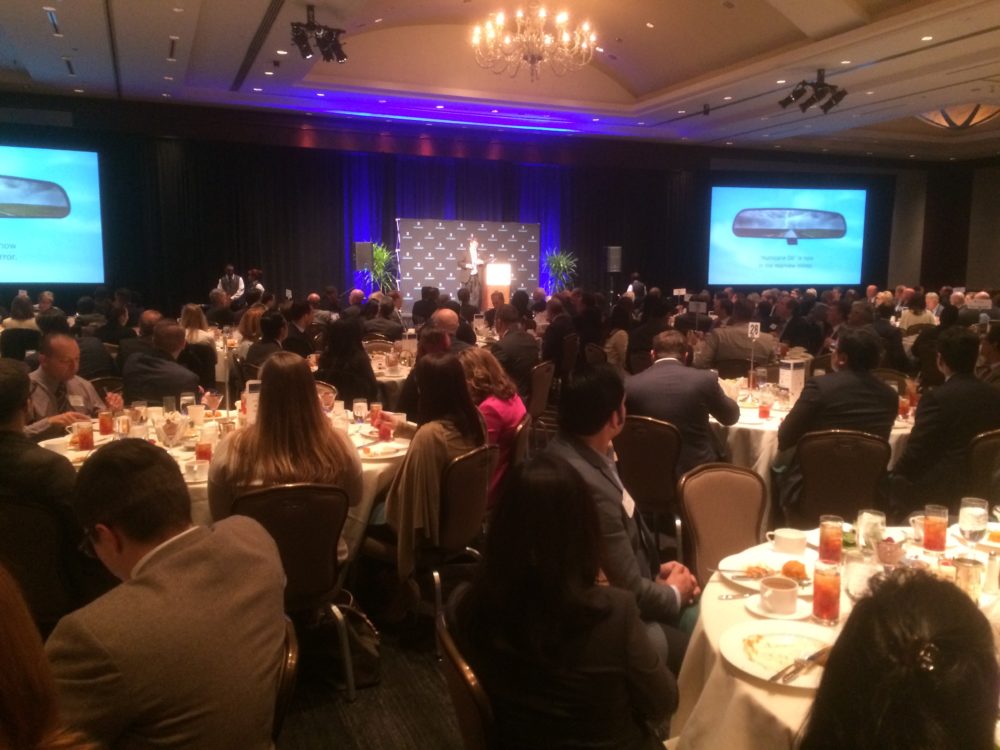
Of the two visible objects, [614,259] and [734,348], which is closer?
[734,348]

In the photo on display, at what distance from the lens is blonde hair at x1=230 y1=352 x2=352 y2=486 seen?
3256mm

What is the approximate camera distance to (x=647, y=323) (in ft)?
29.1

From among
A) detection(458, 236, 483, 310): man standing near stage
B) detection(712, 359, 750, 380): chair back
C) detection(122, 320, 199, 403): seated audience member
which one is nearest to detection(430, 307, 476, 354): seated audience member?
detection(122, 320, 199, 403): seated audience member

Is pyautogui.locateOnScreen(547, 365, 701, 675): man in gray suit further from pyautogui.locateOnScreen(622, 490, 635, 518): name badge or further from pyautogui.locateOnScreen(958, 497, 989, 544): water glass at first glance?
pyautogui.locateOnScreen(958, 497, 989, 544): water glass

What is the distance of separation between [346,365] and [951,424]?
4042 mm

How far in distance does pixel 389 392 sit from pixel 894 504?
13.9 feet

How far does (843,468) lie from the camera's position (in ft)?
13.5

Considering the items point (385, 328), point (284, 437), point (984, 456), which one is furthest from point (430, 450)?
point (385, 328)

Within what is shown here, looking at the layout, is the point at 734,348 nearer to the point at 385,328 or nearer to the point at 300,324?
the point at 385,328

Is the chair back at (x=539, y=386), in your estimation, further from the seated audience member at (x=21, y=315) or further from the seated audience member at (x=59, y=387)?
the seated audience member at (x=21, y=315)

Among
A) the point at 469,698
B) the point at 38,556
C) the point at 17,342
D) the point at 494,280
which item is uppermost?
the point at 494,280

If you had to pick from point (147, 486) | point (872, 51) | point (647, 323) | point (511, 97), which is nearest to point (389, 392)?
point (647, 323)

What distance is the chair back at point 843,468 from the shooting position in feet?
13.3

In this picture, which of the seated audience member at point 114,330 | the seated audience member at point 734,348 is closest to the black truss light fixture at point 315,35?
the seated audience member at point 114,330
